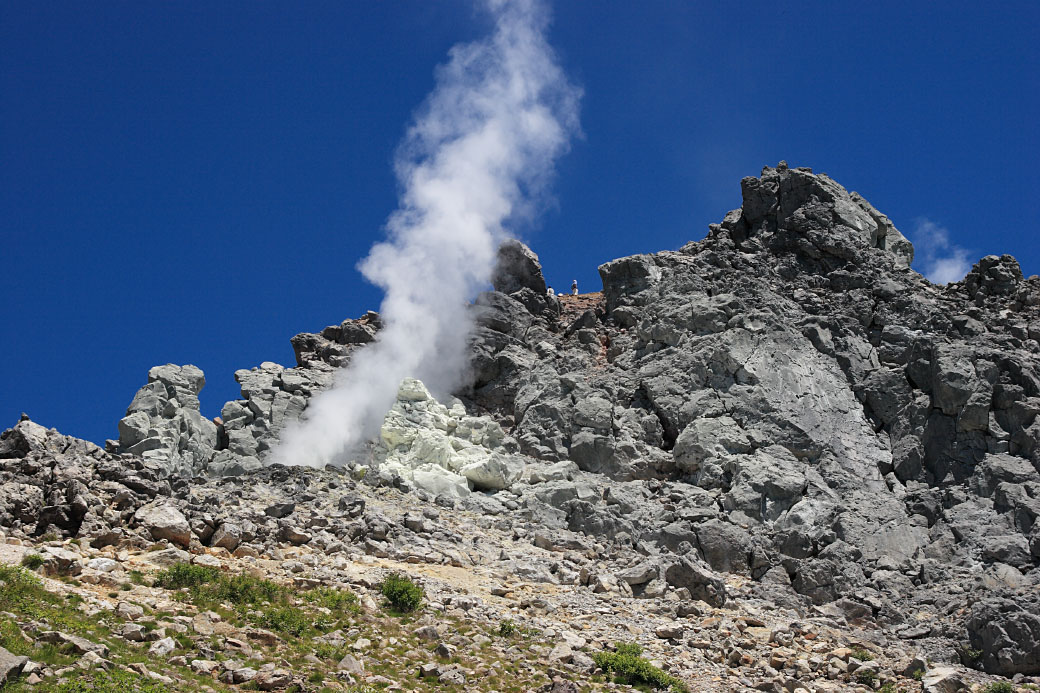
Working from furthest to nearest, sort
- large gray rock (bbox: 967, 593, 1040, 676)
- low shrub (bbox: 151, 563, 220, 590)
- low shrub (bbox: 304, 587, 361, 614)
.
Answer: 1. large gray rock (bbox: 967, 593, 1040, 676)
2. low shrub (bbox: 304, 587, 361, 614)
3. low shrub (bbox: 151, 563, 220, 590)

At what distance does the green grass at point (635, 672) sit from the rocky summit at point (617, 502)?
0.19 ft

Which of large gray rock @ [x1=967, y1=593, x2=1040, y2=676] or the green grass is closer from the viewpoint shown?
the green grass

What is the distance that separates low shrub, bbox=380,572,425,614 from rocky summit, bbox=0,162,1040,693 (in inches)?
4.4

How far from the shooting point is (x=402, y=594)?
26.1m

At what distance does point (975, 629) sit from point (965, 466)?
35.2 feet

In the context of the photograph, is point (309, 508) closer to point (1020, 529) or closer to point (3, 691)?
point (3, 691)

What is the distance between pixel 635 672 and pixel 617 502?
14255 mm

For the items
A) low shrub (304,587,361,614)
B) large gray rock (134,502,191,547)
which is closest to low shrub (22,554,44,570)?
large gray rock (134,502,191,547)

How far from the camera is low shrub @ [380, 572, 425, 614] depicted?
2578 centimetres

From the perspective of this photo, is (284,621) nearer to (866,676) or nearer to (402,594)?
(402,594)

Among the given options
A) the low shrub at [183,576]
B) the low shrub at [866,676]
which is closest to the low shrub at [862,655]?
the low shrub at [866,676]

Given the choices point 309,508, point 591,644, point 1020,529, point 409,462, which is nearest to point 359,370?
point 409,462

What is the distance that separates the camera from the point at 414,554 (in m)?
30.8

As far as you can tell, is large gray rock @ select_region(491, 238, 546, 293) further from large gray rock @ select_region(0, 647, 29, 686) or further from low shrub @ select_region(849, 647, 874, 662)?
large gray rock @ select_region(0, 647, 29, 686)
